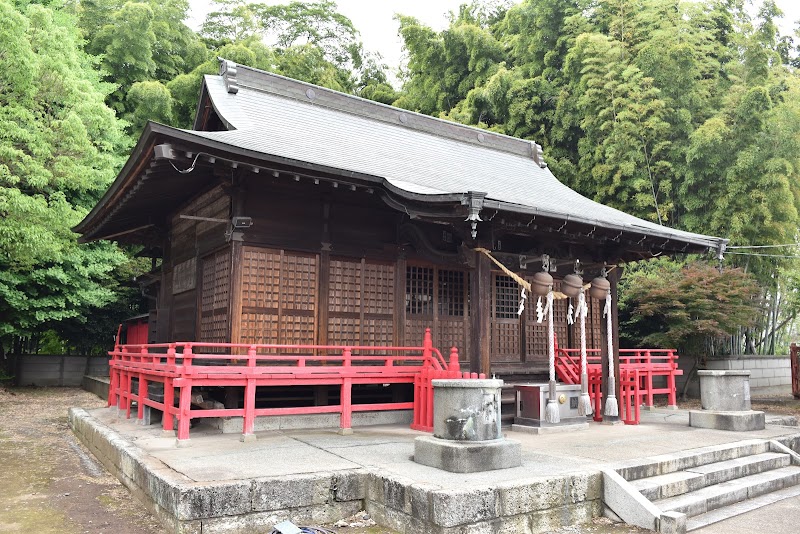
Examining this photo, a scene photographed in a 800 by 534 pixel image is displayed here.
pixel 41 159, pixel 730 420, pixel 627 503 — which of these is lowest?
pixel 627 503

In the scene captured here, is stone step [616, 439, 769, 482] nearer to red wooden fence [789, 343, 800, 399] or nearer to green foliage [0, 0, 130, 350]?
red wooden fence [789, 343, 800, 399]

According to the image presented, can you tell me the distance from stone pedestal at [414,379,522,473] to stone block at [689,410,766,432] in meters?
5.19

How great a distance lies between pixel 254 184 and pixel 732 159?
15.2 metres

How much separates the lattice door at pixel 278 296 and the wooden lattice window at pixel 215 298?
41 cm

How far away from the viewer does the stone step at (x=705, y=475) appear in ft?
20.1

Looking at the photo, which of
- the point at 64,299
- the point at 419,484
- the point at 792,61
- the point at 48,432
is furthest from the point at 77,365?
the point at 792,61

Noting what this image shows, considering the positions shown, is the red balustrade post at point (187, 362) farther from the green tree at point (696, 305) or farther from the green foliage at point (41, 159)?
the green tree at point (696, 305)

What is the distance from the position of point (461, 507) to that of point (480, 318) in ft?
13.7

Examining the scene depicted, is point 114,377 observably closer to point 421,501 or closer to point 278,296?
point 278,296

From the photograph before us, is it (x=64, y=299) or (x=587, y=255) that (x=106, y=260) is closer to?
(x=64, y=299)

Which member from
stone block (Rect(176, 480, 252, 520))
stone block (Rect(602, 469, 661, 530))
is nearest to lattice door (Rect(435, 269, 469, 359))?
stone block (Rect(602, 469, 661, 530))

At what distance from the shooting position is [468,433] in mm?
5922

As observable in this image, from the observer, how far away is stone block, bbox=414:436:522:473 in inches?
225

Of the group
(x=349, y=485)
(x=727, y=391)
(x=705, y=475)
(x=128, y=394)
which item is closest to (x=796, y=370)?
(x=727, y=391)
